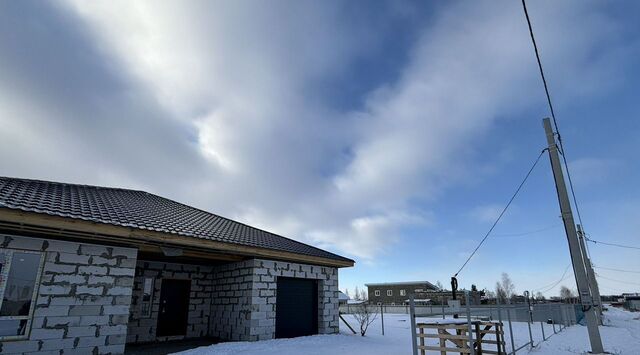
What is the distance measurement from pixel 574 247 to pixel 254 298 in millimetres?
10298

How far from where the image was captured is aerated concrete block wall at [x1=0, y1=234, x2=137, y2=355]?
24.1ft

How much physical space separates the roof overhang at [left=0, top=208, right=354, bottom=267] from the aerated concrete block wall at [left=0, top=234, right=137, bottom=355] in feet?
1.03

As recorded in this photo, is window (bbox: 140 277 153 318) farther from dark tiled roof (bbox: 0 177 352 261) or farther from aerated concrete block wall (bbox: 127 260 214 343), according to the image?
dark tiled roof (bbox: 0 177 352 261)

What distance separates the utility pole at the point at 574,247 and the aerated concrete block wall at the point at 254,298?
27.6ft

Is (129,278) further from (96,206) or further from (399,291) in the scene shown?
(399,291)

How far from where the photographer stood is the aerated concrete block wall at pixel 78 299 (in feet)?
24.1

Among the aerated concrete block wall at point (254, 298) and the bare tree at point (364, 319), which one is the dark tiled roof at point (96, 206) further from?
the bare tree at point (364, 319)

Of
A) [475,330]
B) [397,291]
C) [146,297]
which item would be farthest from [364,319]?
[397,291]

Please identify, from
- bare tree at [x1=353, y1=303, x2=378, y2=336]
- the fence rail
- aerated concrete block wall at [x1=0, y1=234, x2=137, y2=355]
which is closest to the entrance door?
aerated concrete block wall at [x1=0, y1=234, x2=137, y2=355]

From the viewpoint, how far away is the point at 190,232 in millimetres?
9633

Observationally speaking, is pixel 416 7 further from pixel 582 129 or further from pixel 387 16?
pixel 582 129

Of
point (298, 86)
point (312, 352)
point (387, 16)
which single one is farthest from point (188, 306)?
point (387, 16)

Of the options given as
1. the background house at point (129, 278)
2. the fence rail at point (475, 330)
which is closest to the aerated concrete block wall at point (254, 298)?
the background house at point (129, 278)

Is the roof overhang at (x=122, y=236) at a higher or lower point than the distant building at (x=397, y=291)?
higher
